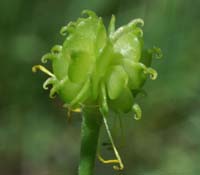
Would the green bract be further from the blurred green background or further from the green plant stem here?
the blurred green background

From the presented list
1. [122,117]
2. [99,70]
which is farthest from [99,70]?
[122,117]

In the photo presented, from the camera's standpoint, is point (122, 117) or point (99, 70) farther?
point (122, 117)

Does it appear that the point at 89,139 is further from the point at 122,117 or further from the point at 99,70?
the point at 122,117

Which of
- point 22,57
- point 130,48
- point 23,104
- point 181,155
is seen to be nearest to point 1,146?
point 23,104

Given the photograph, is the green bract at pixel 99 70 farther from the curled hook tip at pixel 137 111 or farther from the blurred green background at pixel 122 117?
the blurred green background at pixel 122 117

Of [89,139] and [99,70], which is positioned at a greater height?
[99,70]

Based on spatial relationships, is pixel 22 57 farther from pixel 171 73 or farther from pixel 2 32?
pixel 171 73

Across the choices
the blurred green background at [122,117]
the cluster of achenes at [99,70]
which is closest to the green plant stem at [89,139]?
the cluster of achenes at [99,70]

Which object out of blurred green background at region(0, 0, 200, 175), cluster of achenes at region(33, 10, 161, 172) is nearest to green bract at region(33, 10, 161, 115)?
cluster of achenes at region(33, 10, 161, 172)
